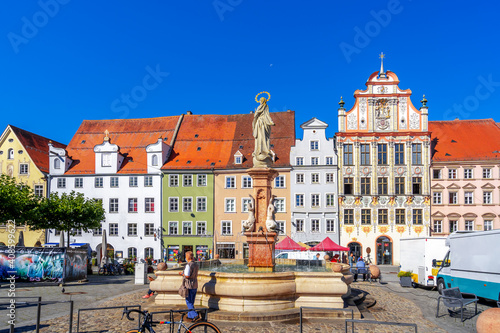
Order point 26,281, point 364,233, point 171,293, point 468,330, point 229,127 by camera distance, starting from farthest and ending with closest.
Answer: point 229,127
point 364,233
point 26,281
point 171,293
point 468,330

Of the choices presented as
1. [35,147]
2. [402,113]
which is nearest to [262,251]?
[402,113]

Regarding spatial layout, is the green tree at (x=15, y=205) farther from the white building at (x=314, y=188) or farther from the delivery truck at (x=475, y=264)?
the white building at (x=314, y=188)

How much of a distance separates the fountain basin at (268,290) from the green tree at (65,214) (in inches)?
699

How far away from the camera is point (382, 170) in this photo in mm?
40438

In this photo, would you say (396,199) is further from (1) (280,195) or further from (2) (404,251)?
(2) (404,251)

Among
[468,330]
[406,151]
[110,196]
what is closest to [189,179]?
[110,196]

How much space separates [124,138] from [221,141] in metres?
9.69

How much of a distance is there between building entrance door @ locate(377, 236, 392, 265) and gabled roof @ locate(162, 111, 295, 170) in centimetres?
1016

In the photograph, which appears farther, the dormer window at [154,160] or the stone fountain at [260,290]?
the dormer window at [154,160]

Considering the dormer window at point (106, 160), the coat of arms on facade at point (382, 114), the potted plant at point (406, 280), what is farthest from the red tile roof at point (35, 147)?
the potted plant at point (406, 280)

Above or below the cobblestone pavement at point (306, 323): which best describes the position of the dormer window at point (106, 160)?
above

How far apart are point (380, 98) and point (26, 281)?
31.0 m

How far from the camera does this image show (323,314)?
11633 mm

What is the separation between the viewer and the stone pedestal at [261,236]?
15.1 m
